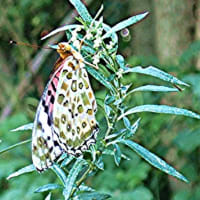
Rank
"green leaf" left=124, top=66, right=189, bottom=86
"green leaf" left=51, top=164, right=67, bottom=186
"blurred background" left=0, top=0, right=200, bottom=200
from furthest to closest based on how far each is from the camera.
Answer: "blurred background" left=0, top=0, right=200, bottom=200, "green leaf" left=51, top=164, right=67, bottom=186, "green leaf" left=124, top=66, right=189, bottom=86

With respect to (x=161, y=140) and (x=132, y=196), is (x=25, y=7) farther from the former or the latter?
(x=132, y=196)

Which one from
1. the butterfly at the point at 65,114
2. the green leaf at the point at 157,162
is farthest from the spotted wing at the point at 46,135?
the green leaf at the point at 157,162

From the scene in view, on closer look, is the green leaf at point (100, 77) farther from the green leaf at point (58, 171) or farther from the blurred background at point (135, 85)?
the blurred background at point (135, 85)

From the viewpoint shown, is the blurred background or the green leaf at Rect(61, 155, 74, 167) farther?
the blurred background

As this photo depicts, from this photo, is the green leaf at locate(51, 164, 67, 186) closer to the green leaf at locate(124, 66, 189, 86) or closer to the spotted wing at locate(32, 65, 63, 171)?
the spotted wing at locate(32, 65, 63, 171)

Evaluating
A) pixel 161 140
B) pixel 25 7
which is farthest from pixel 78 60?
pixel 25 7

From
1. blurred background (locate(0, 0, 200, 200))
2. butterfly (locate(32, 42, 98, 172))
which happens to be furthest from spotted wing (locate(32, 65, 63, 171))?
blurred background (locate(0, 0, 200, 200))

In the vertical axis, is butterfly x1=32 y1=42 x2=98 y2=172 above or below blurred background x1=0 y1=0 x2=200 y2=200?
above

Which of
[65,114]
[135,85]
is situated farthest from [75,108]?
[135,85]
